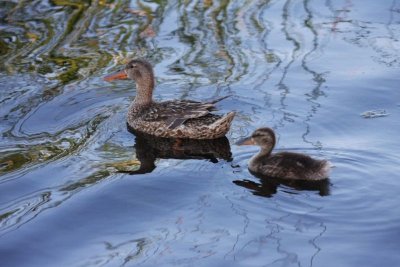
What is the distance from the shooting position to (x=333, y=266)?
623 cm

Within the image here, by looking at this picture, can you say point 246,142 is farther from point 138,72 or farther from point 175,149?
point 138,72

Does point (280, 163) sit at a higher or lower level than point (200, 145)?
higher

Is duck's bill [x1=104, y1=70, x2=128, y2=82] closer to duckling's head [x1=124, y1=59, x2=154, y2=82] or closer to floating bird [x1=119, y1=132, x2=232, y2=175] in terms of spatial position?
duckling's head [x1=124, y1=59, x2=154, y2=82]

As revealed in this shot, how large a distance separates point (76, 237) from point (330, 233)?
192 centimetres

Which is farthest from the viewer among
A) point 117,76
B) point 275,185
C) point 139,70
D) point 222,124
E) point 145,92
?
point 117,76

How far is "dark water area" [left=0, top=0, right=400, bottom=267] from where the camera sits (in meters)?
6.70

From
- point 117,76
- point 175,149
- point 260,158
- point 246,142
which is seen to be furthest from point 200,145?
point 117,76

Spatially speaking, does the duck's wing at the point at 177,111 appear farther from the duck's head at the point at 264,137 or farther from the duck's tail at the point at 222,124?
the duck's head at the point at 264,137

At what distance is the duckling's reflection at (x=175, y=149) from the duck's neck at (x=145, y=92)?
41 centimetres

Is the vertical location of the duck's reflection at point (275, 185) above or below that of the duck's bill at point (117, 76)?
below

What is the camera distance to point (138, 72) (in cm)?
974

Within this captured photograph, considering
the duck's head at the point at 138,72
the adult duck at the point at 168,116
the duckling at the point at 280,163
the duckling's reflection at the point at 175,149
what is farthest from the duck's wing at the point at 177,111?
the duckling at the point at 280,163

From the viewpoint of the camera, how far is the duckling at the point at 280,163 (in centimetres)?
764

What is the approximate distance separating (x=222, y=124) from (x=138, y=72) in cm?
139
